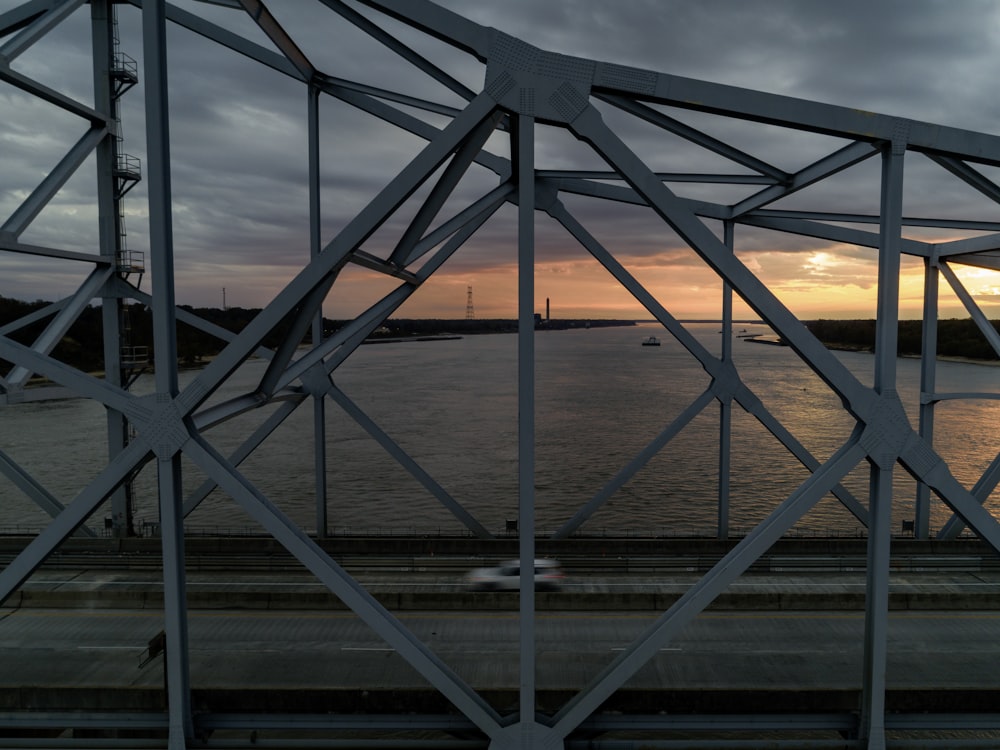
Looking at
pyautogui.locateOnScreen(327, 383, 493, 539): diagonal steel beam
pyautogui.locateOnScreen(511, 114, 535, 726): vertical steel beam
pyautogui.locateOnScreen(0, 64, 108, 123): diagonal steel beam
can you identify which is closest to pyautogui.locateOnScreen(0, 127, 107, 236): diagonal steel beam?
pyautogui.locateOnScreen(0, 64, 108, 123): diagonal steel beam

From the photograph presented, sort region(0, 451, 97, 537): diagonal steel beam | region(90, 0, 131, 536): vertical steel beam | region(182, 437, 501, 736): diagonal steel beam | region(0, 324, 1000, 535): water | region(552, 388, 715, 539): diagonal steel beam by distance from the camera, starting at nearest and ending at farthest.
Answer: region(182, 437, 501, 736): diagonal steel beam, region(0, 451, 97, 537): diagonal steel beam, region(552, 388, 715, 539): diagonal steel beam, region(90, 0, 131, 536): vertical steel beam, region(0, 324, 1000, 535): water

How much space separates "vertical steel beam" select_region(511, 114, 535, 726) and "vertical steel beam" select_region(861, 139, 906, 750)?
4.09m

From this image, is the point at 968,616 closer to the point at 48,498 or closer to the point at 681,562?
the point at 681,562

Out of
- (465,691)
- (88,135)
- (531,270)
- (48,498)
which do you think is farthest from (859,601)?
(88,135)

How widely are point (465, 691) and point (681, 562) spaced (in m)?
11.1

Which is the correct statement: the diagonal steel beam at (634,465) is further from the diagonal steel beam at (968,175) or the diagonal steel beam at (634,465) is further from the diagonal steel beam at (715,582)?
the diagonal steel beam at (715,582)

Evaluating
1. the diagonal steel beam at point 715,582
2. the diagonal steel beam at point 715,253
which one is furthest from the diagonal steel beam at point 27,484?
the diagonal steel beam at point 715,253

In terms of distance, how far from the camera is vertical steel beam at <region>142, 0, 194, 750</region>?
23.0ft

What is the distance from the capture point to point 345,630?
1394cm

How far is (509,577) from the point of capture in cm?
1634

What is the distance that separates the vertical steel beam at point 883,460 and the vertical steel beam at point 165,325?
26.9ft

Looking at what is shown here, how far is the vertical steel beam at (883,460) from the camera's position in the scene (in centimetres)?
738

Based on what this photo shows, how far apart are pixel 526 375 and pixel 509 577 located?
10782 mm

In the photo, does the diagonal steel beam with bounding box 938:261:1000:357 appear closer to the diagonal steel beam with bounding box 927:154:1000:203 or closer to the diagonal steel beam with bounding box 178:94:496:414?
the diagonal steel beam with bounding box 927:154:1000:203
